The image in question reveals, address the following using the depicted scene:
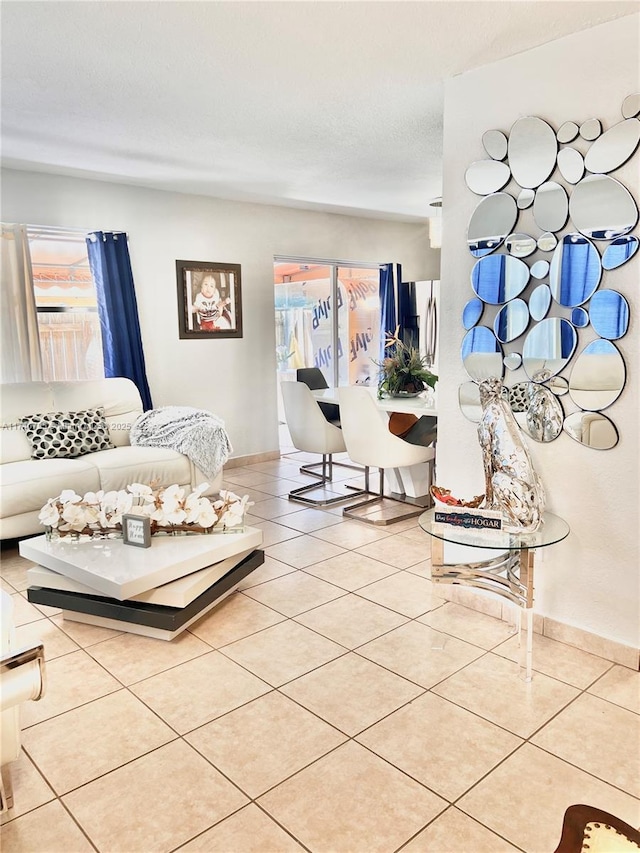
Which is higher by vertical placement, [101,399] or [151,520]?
[101,399]

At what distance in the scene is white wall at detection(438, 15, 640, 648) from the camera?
240cm

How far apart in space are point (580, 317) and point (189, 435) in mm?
2997

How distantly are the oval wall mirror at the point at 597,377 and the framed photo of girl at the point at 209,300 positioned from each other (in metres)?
3.88

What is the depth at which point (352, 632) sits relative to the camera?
9.29 ft

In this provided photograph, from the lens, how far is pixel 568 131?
2510 mm

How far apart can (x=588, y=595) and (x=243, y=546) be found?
1.58 metres

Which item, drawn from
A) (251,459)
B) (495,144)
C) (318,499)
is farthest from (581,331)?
(251,459)

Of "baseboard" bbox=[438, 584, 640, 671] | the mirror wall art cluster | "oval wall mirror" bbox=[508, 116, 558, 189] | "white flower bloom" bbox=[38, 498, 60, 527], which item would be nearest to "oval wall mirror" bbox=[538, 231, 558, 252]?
the mirror wall art cluster

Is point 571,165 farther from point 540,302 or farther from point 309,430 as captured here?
point 309,430

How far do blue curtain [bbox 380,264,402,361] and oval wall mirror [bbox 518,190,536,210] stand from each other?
15.0 ft

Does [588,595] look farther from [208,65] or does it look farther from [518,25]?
[208,65]

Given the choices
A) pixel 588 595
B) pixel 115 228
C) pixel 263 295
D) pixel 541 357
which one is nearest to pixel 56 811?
pixel 588 595

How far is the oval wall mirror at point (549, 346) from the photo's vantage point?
→ 102 inches

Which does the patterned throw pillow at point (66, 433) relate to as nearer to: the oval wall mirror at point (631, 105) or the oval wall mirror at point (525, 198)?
the oval wall mirror at point (525, 198)
